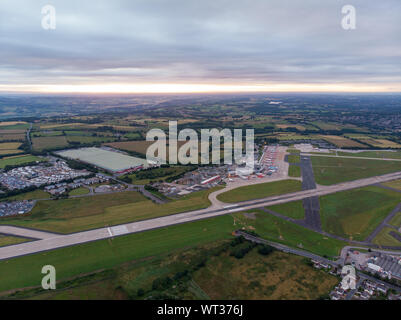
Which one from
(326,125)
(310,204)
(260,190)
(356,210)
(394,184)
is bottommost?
(356,210)

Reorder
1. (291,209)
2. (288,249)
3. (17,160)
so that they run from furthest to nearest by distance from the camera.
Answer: (17,160) → (291,209) → (288,249)

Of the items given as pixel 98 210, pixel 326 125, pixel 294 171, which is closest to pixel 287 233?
pixel 98 210

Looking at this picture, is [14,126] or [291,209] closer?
[291,209]

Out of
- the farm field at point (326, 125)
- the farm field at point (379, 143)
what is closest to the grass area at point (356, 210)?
the farm field at point (379, 143)

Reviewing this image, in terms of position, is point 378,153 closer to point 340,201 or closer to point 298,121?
point 340,201

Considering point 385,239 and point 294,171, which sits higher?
point 294,171

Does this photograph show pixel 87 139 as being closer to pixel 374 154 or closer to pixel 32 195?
pixel 32 195

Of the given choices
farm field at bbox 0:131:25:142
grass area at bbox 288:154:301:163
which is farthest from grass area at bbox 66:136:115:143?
grass area at bbox 288:154:301:163

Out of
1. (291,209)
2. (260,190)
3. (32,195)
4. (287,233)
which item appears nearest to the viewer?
(287,233)

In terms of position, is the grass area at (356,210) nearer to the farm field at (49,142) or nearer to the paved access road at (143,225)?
the paved access road at (143,225)
